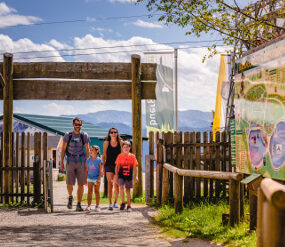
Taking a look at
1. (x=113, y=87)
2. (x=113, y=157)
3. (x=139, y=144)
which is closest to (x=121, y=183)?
(x=113, y=157)

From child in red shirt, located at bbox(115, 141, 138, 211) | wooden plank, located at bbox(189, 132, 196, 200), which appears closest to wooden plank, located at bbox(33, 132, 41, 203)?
child in red shirt, located at bbox(115, 141, 138, 211)

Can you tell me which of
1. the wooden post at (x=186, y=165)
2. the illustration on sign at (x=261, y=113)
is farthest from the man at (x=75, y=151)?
the illustration on sign at (x=261, y=113)

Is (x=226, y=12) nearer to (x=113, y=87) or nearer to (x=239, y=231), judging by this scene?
(x=113, y=87)

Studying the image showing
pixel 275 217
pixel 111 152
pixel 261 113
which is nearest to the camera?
pixel 275 217

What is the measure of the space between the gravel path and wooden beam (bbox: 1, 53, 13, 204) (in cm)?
138

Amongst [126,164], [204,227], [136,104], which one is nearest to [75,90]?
[136,104]

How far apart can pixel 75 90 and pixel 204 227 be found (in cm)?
569

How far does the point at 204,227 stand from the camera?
636 cm

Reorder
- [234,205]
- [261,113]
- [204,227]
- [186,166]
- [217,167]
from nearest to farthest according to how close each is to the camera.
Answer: [261,113] → [234,205] → [204,227] → [186,166] → [217,167]

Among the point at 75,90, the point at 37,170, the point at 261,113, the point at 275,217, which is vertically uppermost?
the point at 75,90

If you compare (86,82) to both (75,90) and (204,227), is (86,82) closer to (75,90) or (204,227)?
(75,90)

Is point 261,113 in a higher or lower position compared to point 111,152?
higher

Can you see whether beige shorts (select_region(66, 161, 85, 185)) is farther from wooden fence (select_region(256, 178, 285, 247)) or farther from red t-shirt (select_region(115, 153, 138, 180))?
wooden fence (select_region(256, 178, 285, 247))

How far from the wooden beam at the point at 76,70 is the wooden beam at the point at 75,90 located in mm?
150
